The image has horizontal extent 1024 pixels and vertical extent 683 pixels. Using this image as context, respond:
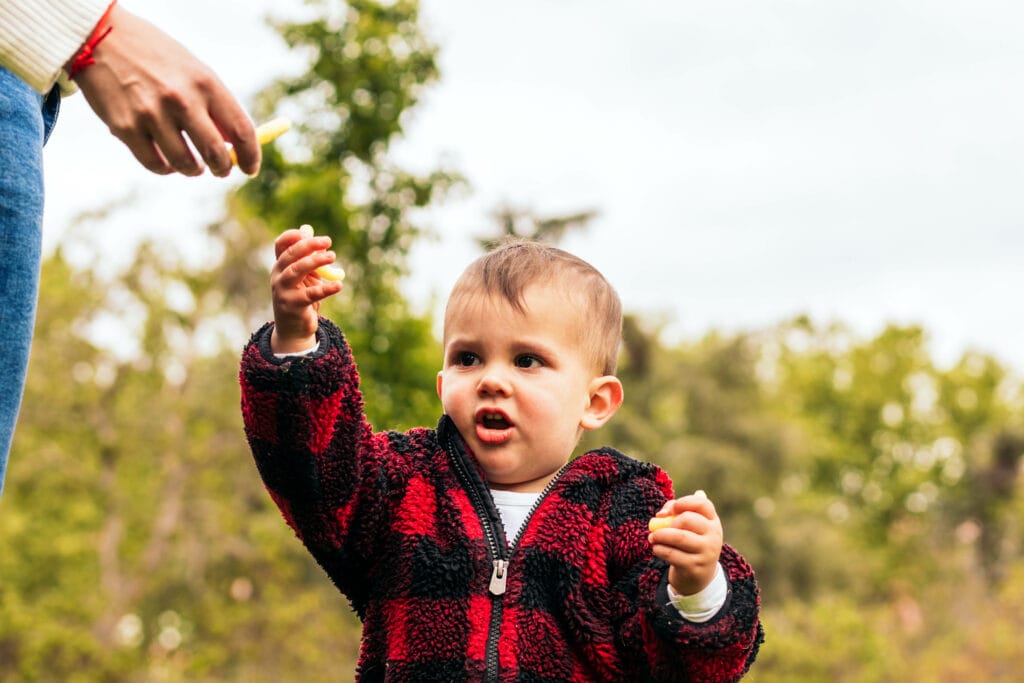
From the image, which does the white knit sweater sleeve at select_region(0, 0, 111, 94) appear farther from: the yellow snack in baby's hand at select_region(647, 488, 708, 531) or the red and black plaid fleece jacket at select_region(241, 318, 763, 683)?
the yellow snack in baby's hand at select_region(647, 488, 708, 531)

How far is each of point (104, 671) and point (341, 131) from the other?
1348 centimetres

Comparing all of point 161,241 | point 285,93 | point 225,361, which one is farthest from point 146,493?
point 285,93

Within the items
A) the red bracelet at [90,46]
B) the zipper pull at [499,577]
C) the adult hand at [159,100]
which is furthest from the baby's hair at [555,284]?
the red bracelet at [90,46]

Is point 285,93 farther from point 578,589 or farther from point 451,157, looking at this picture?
point 578,589

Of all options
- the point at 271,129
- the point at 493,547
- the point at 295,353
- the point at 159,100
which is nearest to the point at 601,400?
the point at 493,547

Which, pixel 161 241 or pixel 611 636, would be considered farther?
pixel 161 241

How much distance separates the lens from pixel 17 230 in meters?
1.60

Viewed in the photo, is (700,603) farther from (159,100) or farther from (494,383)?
(159,100)

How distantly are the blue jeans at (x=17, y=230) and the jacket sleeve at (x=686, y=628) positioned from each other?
1008mm

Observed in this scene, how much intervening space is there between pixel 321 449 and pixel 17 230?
637 millimetres

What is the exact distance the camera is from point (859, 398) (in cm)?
3672

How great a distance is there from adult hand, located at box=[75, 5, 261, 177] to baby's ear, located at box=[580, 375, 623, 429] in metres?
1.02

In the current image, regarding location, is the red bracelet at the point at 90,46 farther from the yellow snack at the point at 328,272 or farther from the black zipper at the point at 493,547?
the black zipper at the point at 493,547

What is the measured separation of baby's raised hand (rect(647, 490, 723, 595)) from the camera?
1944 mm
